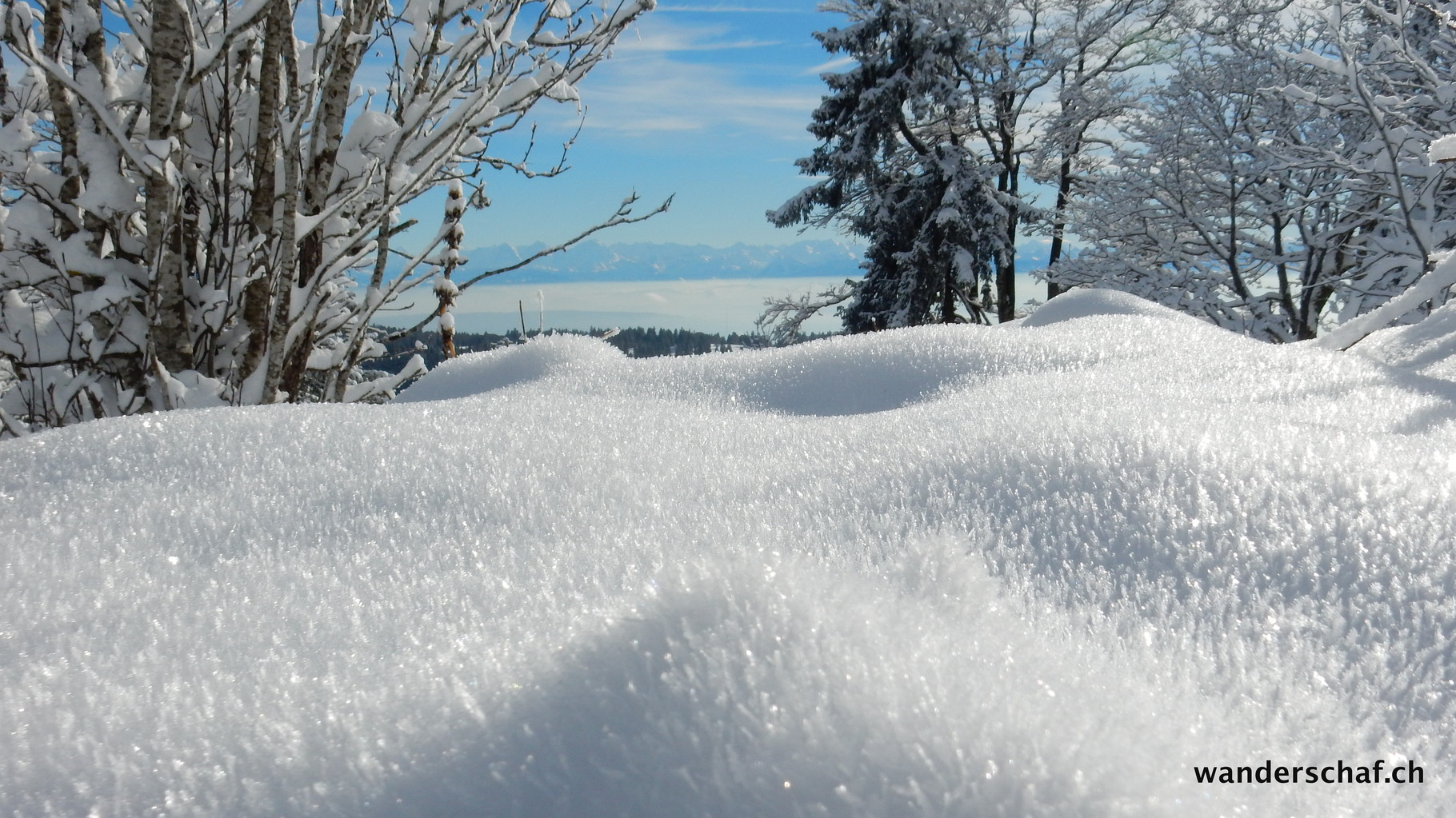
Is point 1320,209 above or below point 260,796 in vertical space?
above

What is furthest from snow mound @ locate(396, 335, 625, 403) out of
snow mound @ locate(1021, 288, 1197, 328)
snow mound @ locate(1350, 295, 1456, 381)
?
snow mound @ locate(1350, 295, 1456, 381)

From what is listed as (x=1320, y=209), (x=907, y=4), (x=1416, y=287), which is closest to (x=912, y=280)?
(x=907, y=4)

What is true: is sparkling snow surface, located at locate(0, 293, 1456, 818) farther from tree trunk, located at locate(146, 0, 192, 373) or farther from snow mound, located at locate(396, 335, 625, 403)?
tree trunk, located at locate(146, 0, 192, 373)

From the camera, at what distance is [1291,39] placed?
377 inches

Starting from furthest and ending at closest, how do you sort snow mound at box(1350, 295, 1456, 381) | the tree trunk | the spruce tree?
the spruce tree, snow mound at box(1350, 295, 1456, 381), the tree trunk

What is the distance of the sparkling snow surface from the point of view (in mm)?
512

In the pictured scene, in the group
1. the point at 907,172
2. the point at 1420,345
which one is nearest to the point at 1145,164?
the point at 907,172

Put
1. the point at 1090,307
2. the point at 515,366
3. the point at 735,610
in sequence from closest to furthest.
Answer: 1. the point at 735,610
2. the point at 515,366
3. the point at 1090,307

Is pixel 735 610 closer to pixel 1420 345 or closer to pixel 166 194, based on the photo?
pixel 166 194

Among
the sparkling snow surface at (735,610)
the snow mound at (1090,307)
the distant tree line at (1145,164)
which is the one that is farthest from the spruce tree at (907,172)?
the sparkling snow surface at (735,610)

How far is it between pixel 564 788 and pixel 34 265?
1.92 meters

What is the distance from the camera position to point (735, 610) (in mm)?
602

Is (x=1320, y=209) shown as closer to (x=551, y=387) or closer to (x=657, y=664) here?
(x=551, y=387)

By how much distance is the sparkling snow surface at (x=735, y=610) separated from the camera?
20.1 inches
